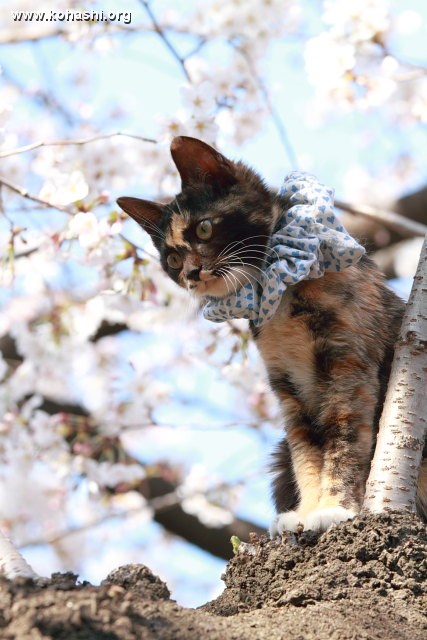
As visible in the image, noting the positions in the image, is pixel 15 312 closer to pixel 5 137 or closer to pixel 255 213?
pixel 5 137

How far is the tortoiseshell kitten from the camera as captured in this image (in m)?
2.56

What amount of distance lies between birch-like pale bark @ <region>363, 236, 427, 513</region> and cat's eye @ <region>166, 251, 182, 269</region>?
845mm

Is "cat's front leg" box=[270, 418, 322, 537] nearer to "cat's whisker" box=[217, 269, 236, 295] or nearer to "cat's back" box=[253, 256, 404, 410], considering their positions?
"cat's back" box=[253, 256, 404, 410]

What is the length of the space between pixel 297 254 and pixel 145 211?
801 millimetres

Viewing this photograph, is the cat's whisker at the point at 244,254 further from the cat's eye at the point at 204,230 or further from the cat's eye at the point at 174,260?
the cat's eye at the point at 174,260

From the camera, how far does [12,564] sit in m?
1.73

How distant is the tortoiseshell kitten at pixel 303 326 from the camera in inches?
101

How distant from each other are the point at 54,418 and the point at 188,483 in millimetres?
1879

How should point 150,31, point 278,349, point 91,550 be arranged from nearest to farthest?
point 278,349 → point 150,31 → point 91,550

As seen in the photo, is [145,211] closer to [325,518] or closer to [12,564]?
[325,518]

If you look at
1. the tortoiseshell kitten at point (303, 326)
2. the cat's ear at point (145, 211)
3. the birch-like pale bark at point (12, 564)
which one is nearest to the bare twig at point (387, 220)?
the tortoiseshell kitten at point (303, 326)

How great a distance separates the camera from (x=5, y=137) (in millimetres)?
3236

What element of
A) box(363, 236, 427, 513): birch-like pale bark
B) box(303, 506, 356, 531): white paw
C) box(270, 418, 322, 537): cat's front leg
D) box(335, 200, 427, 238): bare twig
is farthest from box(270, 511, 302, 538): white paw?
box(335, 200, 427, 238): bare twig

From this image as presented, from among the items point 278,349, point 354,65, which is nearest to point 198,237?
point 278,349
